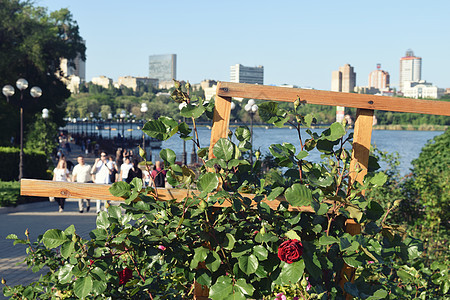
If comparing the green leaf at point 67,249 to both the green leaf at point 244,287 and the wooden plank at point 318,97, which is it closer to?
the green leaf at point 244,287

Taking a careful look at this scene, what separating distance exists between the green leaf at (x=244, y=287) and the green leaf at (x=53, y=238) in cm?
75

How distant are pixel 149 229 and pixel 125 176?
10504mm

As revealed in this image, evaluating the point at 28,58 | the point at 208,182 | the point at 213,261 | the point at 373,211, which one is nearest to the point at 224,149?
the point at 208,182

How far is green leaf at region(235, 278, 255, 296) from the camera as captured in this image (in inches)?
83.7

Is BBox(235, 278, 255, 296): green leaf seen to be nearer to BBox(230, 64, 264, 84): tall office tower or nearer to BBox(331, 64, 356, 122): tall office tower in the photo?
BBox(230, 64, 264, 84): tall office tower

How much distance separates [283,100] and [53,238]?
3.89 ft

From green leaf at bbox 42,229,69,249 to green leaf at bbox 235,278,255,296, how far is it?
0.75m

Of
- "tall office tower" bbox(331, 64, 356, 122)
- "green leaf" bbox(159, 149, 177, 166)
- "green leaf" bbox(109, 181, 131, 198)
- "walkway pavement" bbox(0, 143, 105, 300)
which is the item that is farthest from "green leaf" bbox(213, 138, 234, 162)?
"tall office tower" bbox(331, 64, 356, 122)

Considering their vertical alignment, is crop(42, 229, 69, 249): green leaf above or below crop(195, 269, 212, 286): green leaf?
above

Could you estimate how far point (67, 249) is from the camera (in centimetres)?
213

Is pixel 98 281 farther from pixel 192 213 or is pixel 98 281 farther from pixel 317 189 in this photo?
pixel 317 189

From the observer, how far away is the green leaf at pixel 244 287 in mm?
2125

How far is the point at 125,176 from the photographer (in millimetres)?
12523

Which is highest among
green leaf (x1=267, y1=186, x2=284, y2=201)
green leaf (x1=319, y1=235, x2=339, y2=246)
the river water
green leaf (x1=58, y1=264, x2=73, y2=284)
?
green leaf (x1=267, y1=186, x2=284, y2=201)
